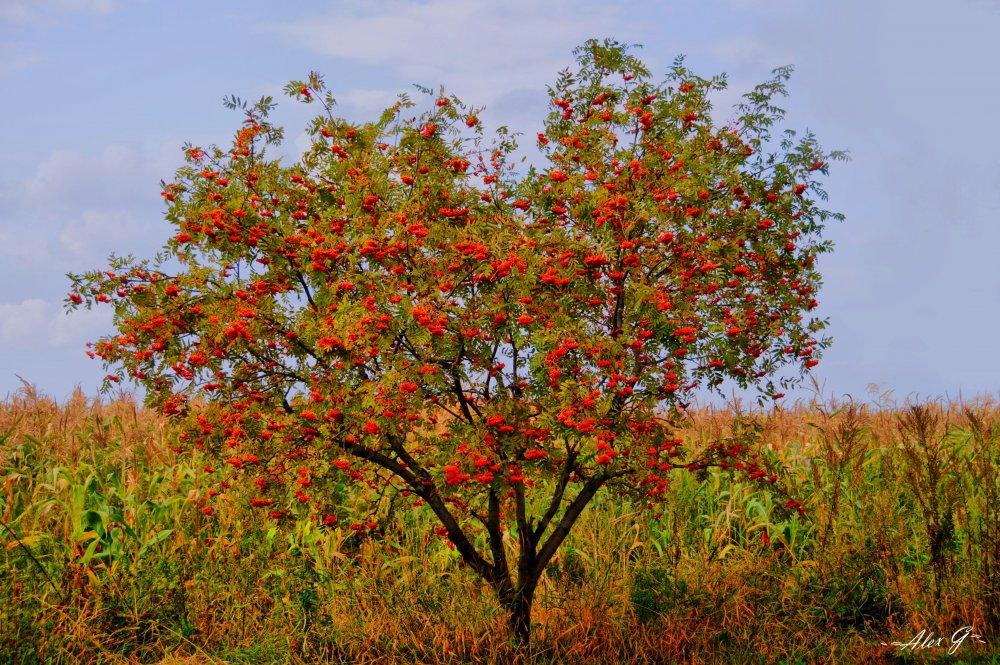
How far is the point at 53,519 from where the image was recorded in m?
9.12

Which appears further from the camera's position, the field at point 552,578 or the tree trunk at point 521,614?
the field at point 552,578

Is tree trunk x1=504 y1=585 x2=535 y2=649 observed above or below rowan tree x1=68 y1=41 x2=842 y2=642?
below

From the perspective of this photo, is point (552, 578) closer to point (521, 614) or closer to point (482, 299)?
point (521, 614)

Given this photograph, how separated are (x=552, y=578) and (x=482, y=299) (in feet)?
11.8

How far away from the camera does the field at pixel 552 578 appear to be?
7.11m

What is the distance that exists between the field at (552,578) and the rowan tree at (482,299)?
850mm

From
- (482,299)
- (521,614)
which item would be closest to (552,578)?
(521,614)

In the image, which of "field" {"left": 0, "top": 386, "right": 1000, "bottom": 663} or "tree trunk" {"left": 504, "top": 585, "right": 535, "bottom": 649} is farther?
"field" {"left": 0, "top": 386, "right": 1000, "bottom": 663}

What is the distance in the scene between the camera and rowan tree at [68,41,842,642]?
5.74 m

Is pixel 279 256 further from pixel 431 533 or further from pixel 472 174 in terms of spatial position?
pixel 431 533

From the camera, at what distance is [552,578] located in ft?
27.3

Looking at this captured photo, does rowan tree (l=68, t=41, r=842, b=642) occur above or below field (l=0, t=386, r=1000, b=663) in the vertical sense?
above

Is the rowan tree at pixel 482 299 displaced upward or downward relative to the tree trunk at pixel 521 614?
upward

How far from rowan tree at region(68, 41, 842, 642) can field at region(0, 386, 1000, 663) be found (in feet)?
2.79
